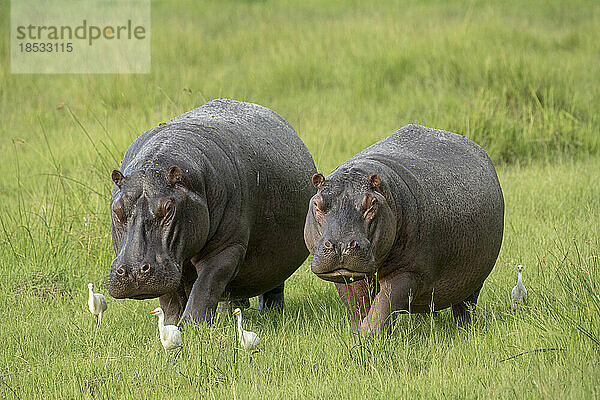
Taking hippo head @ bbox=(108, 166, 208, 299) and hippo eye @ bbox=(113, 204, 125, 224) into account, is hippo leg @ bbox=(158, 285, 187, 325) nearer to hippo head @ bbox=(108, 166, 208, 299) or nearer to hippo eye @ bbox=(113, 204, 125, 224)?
hippo head @ bbox=(108, 166, 208, 299)

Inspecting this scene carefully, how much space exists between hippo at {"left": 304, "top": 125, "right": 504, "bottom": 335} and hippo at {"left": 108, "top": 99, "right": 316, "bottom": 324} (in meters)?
0.73

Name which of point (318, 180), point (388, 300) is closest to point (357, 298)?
point (388, 300)

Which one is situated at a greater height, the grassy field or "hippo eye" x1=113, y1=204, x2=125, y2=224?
"hippo eye" x1=113, y1=204, x2=125, y2=224

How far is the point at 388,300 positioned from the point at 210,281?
1.09 m

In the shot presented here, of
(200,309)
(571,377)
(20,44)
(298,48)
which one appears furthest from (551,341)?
(20,44)

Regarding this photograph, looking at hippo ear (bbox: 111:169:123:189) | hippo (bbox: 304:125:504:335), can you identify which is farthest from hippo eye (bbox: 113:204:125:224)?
hippo (bbox: 304:125:504:335)

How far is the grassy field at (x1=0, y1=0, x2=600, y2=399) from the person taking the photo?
15.0 ft

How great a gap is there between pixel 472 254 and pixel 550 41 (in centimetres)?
1116

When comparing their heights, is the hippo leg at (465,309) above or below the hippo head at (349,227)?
below

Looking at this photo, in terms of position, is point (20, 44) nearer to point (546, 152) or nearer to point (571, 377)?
point (546, 152)

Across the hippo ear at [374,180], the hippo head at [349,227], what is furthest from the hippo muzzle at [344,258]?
the hippo ear at [374,180]

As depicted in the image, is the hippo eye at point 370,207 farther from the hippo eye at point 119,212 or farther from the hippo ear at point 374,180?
the hippo eye at point 119,212

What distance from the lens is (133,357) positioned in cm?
494

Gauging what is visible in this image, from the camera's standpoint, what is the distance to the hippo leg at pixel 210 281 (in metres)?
5.24
